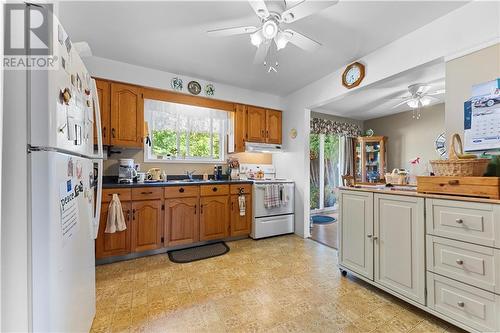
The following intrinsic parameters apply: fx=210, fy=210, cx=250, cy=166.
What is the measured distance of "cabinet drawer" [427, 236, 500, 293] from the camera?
1.29 meters

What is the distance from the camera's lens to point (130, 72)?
2.88m

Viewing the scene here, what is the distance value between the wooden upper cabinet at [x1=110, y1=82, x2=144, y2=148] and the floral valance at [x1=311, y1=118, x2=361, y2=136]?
3558mm

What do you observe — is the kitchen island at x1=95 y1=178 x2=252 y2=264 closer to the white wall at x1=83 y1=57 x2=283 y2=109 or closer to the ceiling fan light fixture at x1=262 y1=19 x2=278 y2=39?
the white wall at x1=83 y1=57 x2=283 y2=109

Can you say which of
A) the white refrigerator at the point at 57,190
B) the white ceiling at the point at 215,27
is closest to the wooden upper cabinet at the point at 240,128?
the white ceiling at the point at 215,27

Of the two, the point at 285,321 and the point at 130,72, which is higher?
the point at 130,72

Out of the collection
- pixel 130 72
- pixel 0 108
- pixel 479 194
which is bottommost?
pixel 479 194

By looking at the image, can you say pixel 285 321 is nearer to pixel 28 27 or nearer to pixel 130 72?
pixel 28 27

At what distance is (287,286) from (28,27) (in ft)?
8.12

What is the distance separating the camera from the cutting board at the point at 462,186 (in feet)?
4.34

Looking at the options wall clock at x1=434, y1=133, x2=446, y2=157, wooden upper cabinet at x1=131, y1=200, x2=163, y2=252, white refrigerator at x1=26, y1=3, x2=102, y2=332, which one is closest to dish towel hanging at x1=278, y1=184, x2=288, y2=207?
wooden upper cabinet at x1=131, y1=200, x2=163, y2=252

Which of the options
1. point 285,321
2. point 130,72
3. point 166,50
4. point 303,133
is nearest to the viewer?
point 285,321

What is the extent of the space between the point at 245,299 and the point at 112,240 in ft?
5.76

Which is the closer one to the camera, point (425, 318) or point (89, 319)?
point (89, 319)

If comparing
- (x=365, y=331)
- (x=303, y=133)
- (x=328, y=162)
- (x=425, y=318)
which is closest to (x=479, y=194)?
(x=425, y=318)
